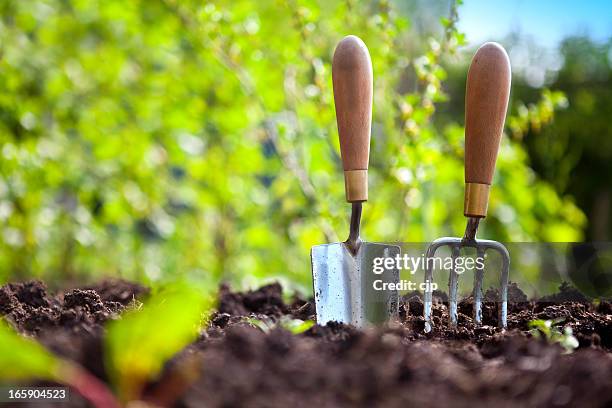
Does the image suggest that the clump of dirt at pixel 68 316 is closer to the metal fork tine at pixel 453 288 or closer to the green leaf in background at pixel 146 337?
the green leaf in background at pixel 146 337

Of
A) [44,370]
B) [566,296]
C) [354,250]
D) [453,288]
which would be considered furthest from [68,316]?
[566,296]

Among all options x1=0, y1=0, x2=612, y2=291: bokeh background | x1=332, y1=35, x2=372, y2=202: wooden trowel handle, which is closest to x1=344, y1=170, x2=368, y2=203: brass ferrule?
x1=332, y1=35, x2=372, y2=202: wooden trowel handle

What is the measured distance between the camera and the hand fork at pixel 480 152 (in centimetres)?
106

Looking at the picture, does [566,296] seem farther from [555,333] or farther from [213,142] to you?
[213,142]

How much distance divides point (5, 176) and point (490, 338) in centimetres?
200

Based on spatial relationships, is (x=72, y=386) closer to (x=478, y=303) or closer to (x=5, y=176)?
(x=478, y=303)

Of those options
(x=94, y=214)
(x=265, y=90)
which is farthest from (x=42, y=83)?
(x=265, y=90)

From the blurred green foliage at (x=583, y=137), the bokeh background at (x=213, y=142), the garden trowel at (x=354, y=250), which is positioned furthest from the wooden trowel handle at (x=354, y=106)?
the blurred green foliage at (x=583, y=137)

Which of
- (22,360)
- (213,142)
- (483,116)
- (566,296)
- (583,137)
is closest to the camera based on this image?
(22,360)

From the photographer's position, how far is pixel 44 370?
1.70ft

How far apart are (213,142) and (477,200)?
2197 millimetres

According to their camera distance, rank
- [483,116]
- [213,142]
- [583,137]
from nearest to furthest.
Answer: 1. [483,116]
2. [213,142]
3. [583,137]

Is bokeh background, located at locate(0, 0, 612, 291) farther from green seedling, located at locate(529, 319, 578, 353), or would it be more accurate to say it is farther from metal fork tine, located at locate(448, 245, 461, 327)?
green seedling, located at locate(529, 319, 578, 353)

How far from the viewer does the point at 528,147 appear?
450cm
